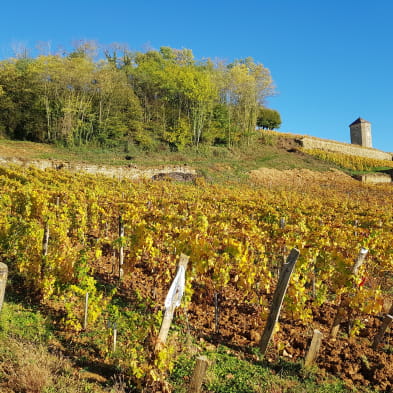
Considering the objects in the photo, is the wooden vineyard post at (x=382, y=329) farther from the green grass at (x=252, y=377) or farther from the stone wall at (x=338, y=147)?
the stone wall at (x=338, y=147)

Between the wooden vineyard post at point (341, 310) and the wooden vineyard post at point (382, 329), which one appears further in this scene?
the wooden vineyard post at point (341, 310)

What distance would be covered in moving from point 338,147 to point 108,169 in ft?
148

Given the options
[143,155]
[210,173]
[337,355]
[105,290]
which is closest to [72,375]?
[105,290]

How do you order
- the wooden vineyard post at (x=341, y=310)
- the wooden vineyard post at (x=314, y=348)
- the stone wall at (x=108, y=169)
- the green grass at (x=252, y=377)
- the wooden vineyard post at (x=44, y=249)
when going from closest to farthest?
the green grass at (x=252, y=377)
the wooden vineyard post at (x=314, y=348)
the wooden vineyard post at (x=341, y=310)
the wooden vineyard post at (x=44, y=249)
the stone wall at (x=108, y=169)

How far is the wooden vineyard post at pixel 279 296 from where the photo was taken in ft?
12.7

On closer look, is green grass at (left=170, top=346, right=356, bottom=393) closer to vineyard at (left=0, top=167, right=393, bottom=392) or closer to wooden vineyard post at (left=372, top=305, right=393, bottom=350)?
vineyard at (left=0, top=167, right=393, bottom=392)

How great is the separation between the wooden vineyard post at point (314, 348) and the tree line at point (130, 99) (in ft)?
91.2

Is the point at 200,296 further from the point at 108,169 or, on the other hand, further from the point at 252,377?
the point at 108,169

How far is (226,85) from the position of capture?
1486 inches

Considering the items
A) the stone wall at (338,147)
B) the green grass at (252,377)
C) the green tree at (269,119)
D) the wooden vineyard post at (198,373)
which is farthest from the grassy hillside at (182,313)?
the green tree at (269,119)

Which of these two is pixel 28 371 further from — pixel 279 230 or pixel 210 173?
pixel 210 173

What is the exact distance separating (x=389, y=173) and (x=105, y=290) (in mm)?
43190

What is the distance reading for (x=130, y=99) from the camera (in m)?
32.2

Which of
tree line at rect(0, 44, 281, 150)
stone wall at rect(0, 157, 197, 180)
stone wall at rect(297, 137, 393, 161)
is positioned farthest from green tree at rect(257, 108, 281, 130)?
stone wall at rect(0, 157, 197, 180)
